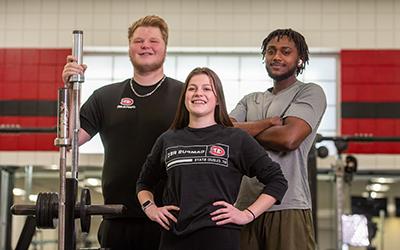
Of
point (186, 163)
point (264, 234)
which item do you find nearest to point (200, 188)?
point (186, 163)

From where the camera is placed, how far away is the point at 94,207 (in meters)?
2.88

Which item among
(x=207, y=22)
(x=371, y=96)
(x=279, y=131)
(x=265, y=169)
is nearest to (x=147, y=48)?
(x=279, y=131)

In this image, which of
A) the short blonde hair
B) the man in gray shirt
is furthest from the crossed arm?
the short blonde hair

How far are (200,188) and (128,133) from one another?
70cm

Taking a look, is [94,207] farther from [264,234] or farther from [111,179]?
[264,234]

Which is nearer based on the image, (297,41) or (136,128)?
(297,41)

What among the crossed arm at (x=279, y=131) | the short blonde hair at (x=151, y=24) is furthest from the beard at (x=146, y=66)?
the crossed arm at (x=279, y=131)

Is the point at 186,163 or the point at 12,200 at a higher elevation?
the point at 186,163

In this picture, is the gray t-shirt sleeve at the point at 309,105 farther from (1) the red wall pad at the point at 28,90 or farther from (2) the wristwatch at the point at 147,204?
(1) the red wall pad at the point at 28,90

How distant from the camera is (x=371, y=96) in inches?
297

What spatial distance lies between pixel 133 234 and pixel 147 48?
2.55 ft

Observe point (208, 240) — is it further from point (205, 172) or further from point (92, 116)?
point (92, 116)

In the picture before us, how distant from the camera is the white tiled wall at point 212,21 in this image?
762 centimetres

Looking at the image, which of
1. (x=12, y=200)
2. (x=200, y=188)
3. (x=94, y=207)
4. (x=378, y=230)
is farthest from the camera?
(x=378, y=230)
